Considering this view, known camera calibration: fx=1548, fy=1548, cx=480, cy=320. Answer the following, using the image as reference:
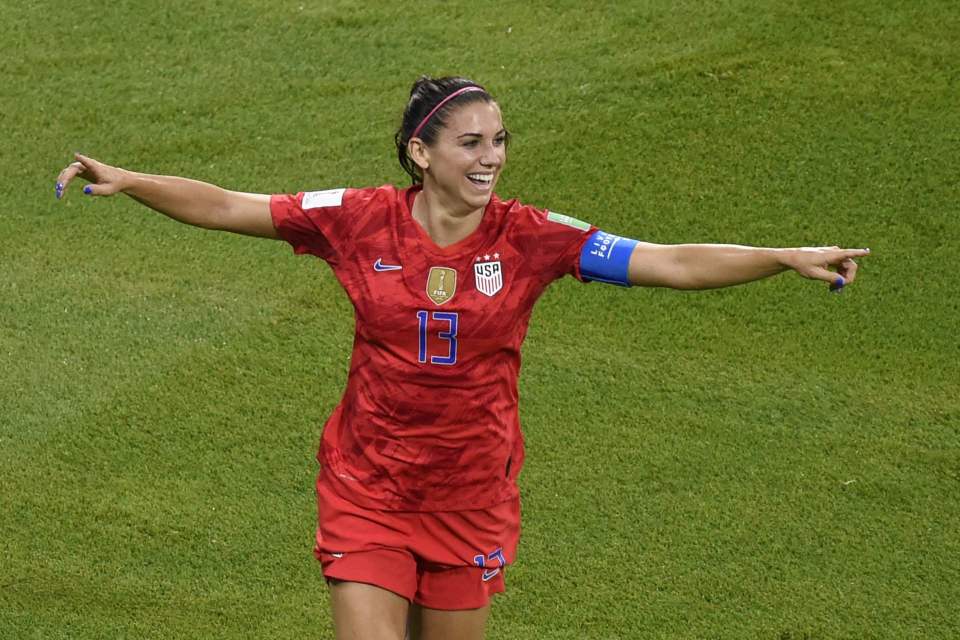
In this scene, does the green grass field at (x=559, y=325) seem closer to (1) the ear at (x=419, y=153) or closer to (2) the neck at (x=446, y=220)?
(2) the neck at (x=446, y=220)

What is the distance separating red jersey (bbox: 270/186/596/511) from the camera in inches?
171

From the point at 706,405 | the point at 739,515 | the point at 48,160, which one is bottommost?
the point at 739,515

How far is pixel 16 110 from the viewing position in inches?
360

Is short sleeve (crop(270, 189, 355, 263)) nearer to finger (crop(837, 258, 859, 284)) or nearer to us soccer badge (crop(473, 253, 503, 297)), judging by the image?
us soccer badge (crop(473, 253, 503, 297))

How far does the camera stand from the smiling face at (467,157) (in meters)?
4.36

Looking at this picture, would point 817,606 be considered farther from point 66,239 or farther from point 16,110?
point 16,110

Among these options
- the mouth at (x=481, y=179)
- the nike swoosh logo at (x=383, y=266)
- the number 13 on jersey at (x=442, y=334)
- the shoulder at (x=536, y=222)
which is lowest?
the number 13 on jersey at (x=442, y=334)

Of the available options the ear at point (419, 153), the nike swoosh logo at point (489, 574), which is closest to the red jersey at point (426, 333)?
the ear at point (419, 153)

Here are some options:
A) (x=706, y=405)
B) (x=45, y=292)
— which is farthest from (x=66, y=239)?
(x=706, y=405)

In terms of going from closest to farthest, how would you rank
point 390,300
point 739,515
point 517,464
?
point 390,300 < point 517,464 < point 739,515

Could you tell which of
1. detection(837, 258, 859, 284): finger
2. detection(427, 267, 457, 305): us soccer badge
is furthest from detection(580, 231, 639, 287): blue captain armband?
detection(837, 258, 859, 284): finger

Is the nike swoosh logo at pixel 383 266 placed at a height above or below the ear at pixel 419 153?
below

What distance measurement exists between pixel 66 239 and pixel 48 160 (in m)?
0.78

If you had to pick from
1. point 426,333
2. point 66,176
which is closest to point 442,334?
point 426,333
